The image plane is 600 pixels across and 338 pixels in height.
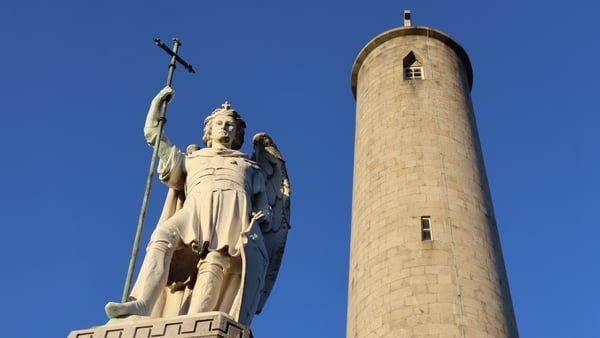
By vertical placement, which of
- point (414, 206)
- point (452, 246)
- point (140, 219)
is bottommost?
point (140, 219)

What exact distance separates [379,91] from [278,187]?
635 inches

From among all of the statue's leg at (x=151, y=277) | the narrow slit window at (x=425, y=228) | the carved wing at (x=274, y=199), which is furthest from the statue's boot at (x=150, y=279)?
the narrow slit window at (x=425, y=228)

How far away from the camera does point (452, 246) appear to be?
60.0ft

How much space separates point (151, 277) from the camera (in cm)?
606

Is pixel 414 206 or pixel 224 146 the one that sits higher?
pixel 414 206

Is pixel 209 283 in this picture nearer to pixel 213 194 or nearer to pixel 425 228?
pixel 213 194

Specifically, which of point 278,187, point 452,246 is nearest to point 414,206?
point 452,246

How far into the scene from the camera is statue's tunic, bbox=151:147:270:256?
639 cm

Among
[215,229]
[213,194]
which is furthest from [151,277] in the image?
[213,194]

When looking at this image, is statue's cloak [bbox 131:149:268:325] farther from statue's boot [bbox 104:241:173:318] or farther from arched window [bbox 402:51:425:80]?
arched window [bbox 402:51:425:80]

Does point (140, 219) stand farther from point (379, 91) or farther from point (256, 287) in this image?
point (379, 91)

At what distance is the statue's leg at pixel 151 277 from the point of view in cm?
575

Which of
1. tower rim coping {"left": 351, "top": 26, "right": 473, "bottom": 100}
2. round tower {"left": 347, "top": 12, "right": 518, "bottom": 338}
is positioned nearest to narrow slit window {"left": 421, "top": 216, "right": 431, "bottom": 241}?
round tower {"left": 347, "top": 12, "right": 518, "bottom": 338}

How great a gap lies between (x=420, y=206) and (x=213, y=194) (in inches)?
517
